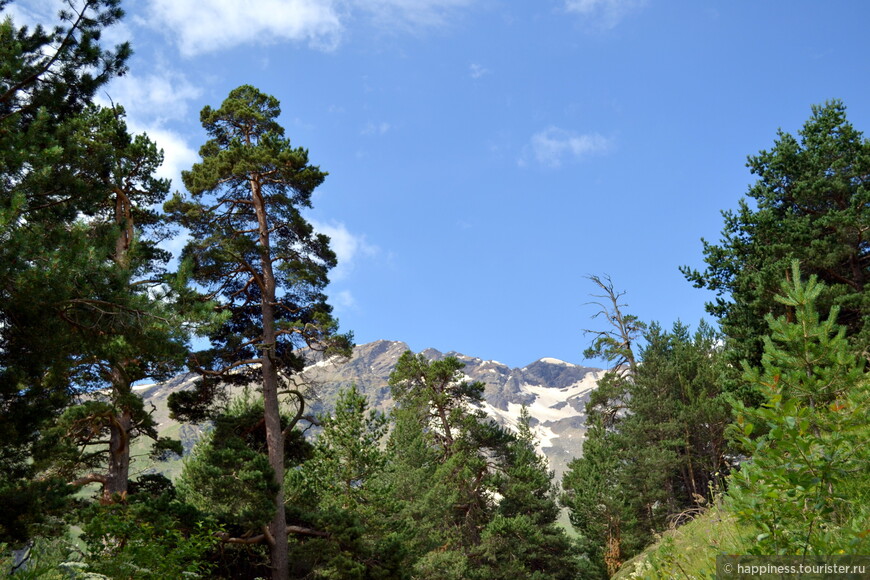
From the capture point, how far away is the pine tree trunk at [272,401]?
14.1 meters

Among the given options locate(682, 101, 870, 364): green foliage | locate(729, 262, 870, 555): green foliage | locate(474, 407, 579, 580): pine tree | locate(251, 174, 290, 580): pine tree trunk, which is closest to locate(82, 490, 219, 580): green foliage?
locate(251, 174, 290, 580): pine tree trunk

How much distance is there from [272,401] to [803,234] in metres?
16.4

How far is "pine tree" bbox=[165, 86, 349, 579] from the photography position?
1541cm

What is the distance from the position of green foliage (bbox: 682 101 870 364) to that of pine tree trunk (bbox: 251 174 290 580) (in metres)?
13.5

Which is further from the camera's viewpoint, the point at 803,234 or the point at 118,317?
the point at 803,234

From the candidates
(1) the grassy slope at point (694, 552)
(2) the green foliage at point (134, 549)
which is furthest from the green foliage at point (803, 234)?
(2) the green foliage at point (134, 549)

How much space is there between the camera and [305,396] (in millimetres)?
16531

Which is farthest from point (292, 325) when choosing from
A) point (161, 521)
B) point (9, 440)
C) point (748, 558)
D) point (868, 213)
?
point (868, 213)

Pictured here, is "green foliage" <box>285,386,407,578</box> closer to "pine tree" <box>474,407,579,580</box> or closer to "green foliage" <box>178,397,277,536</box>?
"green foliage" <box>178,397,277,536</box>

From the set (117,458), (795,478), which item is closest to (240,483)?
(117,458)

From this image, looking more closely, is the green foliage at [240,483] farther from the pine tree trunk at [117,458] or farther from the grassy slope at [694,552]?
the grassy slope at [694,552]

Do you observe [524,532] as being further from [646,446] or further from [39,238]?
[39,238]

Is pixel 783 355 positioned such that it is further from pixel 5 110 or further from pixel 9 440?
pixel 5 110

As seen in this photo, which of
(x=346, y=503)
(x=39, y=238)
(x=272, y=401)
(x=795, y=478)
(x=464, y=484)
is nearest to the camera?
(x=795, y=478)
